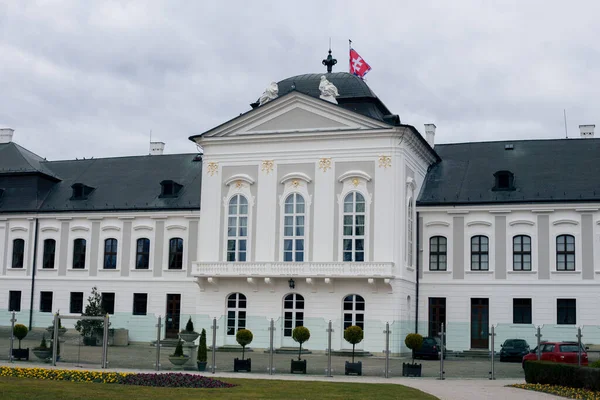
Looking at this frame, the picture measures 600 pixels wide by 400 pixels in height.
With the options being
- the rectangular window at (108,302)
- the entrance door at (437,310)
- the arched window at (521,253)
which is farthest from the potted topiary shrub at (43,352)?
the arched window at (521,253)

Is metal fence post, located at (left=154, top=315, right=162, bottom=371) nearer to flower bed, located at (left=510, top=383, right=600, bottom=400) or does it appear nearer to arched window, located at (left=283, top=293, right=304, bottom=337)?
arched window, located at (left=283, top=293, right=304, bottom=337)

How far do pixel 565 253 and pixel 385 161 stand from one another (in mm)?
9467

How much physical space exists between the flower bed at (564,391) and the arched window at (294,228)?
667 inches

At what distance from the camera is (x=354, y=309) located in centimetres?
3769

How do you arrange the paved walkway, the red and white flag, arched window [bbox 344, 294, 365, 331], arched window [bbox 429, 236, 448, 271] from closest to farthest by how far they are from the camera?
1. the paved walkway
2. arched window [bbox 344, 294, 365, 331]
3. arched window [bbox 429, 236, 448, 271]
4. the red and white flag

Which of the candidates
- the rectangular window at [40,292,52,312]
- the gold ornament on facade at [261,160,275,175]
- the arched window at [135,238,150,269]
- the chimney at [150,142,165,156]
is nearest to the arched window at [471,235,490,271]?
the gold ornament on facade at [261,160,275,175]

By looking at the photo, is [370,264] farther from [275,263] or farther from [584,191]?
[584,191]

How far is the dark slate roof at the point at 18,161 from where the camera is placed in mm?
48219

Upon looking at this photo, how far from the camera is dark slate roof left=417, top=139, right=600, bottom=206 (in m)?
39.3

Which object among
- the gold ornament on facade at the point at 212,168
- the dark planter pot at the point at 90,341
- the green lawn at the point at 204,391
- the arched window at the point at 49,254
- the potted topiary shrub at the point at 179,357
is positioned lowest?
the green lawn at the point at 204,391

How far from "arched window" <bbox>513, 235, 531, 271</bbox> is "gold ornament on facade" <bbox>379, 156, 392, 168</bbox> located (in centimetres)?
722

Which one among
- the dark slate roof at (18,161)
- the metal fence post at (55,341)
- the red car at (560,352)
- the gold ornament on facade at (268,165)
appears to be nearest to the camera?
the metal fence post at (55,341)

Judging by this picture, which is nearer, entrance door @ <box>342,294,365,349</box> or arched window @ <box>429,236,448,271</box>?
entrance door @ <box>342,294,365,349</box>

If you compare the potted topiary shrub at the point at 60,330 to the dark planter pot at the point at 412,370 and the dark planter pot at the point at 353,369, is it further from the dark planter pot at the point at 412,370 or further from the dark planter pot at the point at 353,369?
the dark planter pot at the point at 412,370
